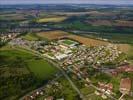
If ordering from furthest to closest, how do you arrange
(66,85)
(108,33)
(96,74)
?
(108,33) → (96,74) → (66,85)

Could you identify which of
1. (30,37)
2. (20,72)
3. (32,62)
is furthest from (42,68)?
(30,37)

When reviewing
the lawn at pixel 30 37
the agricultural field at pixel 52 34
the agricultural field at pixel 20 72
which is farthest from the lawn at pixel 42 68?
the agricultural field at pixel 52 34

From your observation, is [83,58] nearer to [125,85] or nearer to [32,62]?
[32,62]

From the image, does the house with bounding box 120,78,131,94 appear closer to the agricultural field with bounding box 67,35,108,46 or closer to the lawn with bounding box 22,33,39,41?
the agricultural field with bounding box 67,35,108,46

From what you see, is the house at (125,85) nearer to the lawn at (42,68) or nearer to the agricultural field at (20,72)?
the agricultural field at (20,72)

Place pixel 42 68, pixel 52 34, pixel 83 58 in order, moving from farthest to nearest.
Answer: pixel 52 34
pixel 83 58
pixel 42 68

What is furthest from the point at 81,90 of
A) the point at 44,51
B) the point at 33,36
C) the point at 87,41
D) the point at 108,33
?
the point at 108,33

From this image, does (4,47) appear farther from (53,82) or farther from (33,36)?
(53,82)
